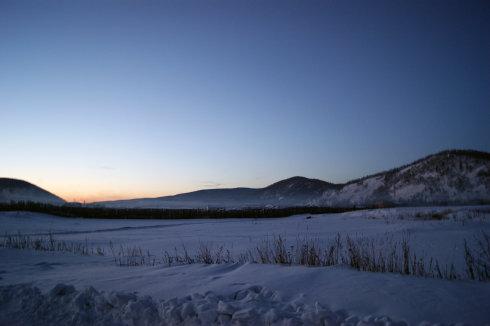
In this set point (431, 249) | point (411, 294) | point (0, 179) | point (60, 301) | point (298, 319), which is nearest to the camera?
point (298, 319)

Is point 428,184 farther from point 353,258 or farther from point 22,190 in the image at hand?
point 22,190

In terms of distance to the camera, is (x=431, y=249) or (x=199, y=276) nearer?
(x=199, y=276)

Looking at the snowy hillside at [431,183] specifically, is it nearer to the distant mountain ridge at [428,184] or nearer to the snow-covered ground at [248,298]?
the distant mountain ridge at [428,184]

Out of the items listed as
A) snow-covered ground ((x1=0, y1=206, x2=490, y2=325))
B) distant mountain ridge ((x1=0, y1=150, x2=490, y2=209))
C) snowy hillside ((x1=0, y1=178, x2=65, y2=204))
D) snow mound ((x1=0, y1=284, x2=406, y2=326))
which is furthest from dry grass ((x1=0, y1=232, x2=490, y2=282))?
snowy hillside ((x1=0, y1=178, x2=65, y2=204))

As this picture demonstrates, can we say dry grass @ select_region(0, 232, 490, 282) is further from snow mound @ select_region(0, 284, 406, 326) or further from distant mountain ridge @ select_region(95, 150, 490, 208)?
distant mountain ridge @ select_region(95, 150, 490, 208)

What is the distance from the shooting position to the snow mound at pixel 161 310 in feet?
10.4

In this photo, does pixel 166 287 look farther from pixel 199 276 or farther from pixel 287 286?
pixel 287 286

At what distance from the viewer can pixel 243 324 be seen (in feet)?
10.6

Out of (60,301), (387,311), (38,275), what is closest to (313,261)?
(387,311)

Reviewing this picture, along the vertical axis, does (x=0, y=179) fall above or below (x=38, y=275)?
above

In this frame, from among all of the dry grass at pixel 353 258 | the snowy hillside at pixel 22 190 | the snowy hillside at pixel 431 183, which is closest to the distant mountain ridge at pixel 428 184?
the snowy hillside at pixel 431 183

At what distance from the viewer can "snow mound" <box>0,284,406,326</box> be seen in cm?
317

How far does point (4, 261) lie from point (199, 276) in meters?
5.39

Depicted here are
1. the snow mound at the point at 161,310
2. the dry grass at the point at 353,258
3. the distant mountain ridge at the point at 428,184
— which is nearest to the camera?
the snow mound at the point at 161,310
